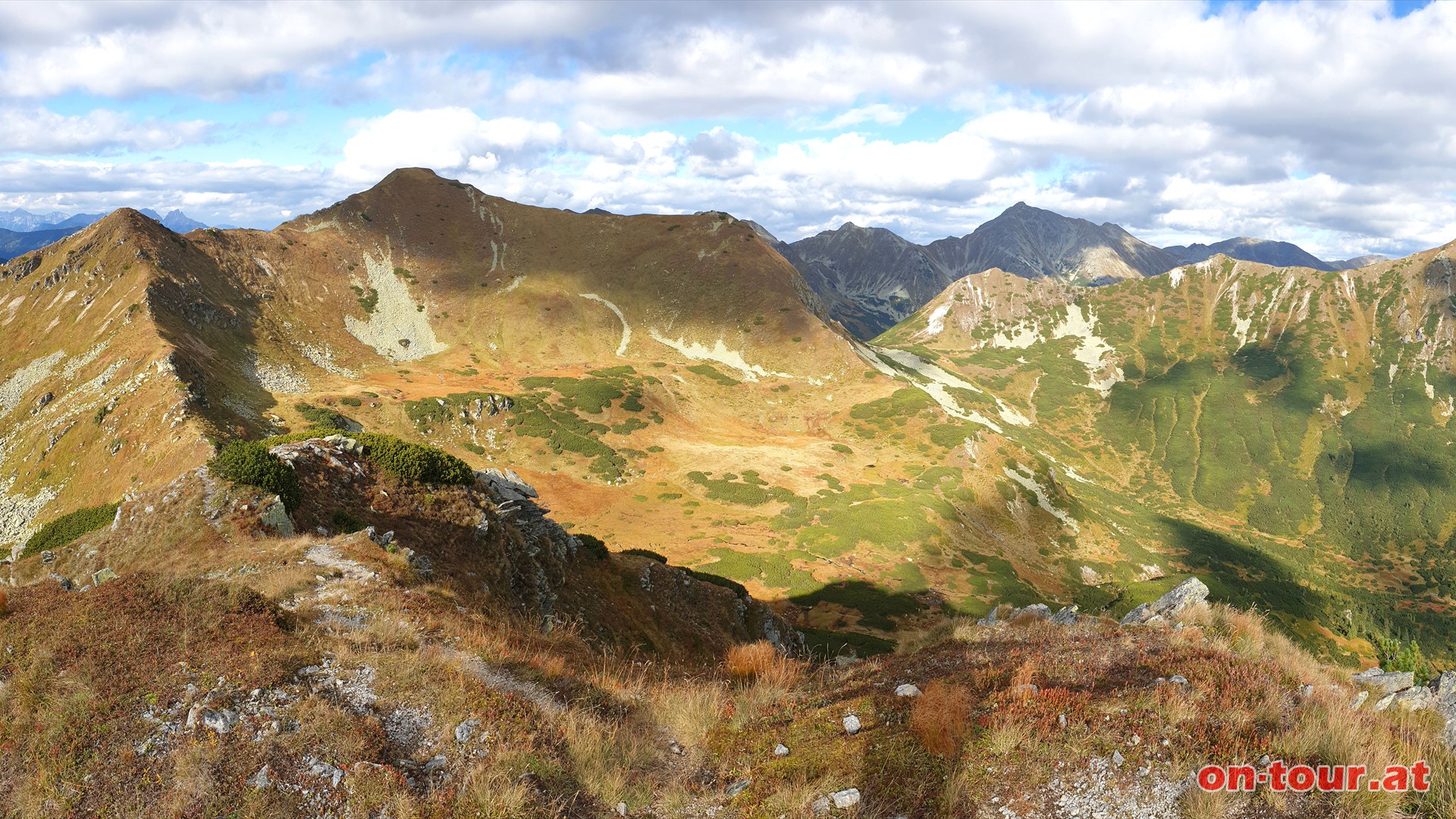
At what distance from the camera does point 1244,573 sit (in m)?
117

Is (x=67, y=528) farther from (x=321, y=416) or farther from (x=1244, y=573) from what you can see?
(x=1244, y=573)

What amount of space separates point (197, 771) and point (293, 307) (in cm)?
14916

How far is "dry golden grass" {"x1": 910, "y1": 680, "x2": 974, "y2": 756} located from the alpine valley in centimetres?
7

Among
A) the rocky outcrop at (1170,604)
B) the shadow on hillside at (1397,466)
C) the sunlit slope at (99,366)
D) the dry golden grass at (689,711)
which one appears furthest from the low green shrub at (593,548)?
the shadow on hillside at (1397,466)

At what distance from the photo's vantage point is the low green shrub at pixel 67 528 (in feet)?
148

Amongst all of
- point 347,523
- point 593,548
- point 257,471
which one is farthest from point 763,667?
point 593,548

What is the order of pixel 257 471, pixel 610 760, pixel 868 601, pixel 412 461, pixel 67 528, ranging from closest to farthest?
pixel 610 760, pixel 257 471, pixel 412 461, pixel 67 528, pixel 868 601

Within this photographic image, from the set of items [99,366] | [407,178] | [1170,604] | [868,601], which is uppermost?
[407,178]

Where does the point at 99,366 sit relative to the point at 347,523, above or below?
Result: above

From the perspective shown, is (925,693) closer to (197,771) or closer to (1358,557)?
(197,771)

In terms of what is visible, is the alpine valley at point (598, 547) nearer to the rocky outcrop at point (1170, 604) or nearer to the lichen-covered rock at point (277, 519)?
the lichen-covered rock at point (277, 519)

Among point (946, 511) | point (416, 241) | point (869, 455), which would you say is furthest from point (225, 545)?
point (416, 241)

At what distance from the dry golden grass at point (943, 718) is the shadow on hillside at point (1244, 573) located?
354 feet

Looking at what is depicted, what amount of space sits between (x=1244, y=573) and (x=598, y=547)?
5267 inches
